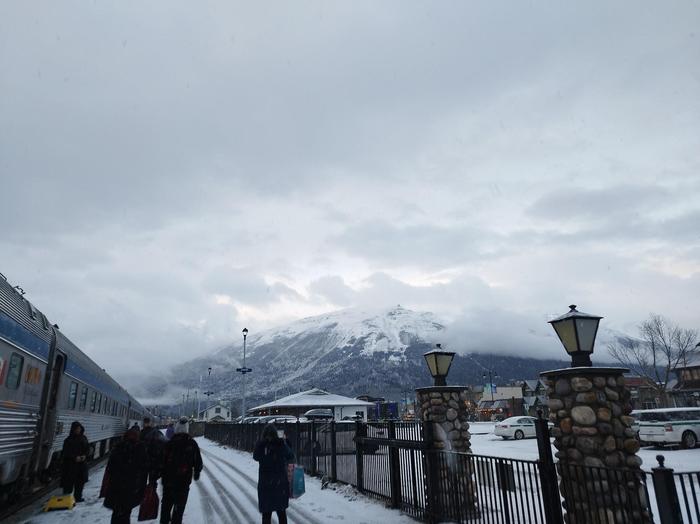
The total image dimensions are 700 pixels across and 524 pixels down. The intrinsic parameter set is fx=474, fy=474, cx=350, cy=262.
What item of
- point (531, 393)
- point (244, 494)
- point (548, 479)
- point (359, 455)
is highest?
point (531, 393)

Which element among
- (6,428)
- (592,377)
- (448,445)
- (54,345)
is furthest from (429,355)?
(54,345)

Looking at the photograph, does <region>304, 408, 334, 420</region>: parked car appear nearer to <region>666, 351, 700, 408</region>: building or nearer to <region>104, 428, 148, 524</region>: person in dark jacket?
<region>104, 428, 148, 524</region>: person in dark jacket

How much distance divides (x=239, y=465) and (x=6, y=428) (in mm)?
12151

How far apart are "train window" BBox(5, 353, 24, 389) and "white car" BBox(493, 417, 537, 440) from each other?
25935 mm

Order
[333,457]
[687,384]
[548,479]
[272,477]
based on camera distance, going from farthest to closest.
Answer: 1. [687,384]
2. [333,457]
3. [272,477]
4. [548,479]

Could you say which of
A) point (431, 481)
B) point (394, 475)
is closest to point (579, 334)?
point (431, 481)

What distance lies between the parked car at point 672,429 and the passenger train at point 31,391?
20.9 m

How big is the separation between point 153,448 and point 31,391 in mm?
2959

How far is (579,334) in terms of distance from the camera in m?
6.30

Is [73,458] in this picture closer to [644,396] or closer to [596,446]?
[596,446]

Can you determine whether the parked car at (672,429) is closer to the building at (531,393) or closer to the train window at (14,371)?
the train window at (14,371)

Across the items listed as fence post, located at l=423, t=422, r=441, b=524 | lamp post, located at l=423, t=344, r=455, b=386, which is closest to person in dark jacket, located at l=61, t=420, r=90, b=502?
fence post, located at l=423, t=422, r=441, b=524

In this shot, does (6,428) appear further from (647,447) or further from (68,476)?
(647,447)

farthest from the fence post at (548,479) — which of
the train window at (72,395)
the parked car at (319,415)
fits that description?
the parked car at (319,415)
